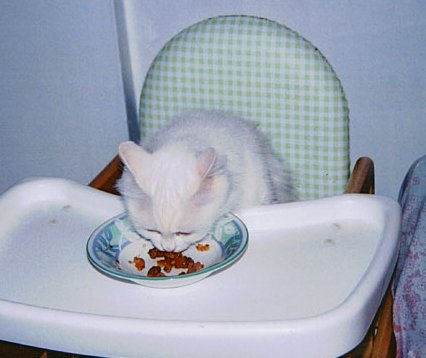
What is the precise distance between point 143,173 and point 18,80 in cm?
143

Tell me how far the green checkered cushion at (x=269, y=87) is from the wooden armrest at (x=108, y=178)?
0.21 m

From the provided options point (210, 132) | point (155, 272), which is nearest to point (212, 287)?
point (155, 272)

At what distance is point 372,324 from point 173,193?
0.44 metres

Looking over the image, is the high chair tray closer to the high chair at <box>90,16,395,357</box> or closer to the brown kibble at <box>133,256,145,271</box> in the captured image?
the brown kibble at <box>133,256,145,271</box>

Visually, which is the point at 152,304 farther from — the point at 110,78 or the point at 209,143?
the point at 110,78

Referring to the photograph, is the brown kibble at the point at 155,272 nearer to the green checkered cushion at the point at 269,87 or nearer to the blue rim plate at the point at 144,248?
the blue rim plate at the point at 144,248

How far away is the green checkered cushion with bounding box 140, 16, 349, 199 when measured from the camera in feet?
4.94

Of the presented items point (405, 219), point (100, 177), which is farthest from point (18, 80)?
point (405, 219)

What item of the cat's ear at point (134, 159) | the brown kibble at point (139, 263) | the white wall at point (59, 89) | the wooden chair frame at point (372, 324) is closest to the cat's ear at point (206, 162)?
the cat's ear at point (134, 159)

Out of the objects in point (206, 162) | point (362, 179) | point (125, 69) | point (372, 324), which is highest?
point (206, 162)

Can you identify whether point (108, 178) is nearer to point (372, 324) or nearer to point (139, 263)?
point (139, 263)

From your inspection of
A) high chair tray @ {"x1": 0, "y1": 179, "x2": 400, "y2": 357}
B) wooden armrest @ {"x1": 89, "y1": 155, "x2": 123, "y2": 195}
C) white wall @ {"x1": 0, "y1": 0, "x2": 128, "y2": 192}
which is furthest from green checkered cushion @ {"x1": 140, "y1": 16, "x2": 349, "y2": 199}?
white wall @ {"x1": 0, "y1": 0, "x2": 128, "y2": 192}

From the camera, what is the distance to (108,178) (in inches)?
63.9

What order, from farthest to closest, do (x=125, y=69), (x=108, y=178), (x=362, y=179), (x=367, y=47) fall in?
1. (x=125, y=69)
2. (x=367, y=47)
3. (x=108, y=178)
4. (x=362, y=179)
